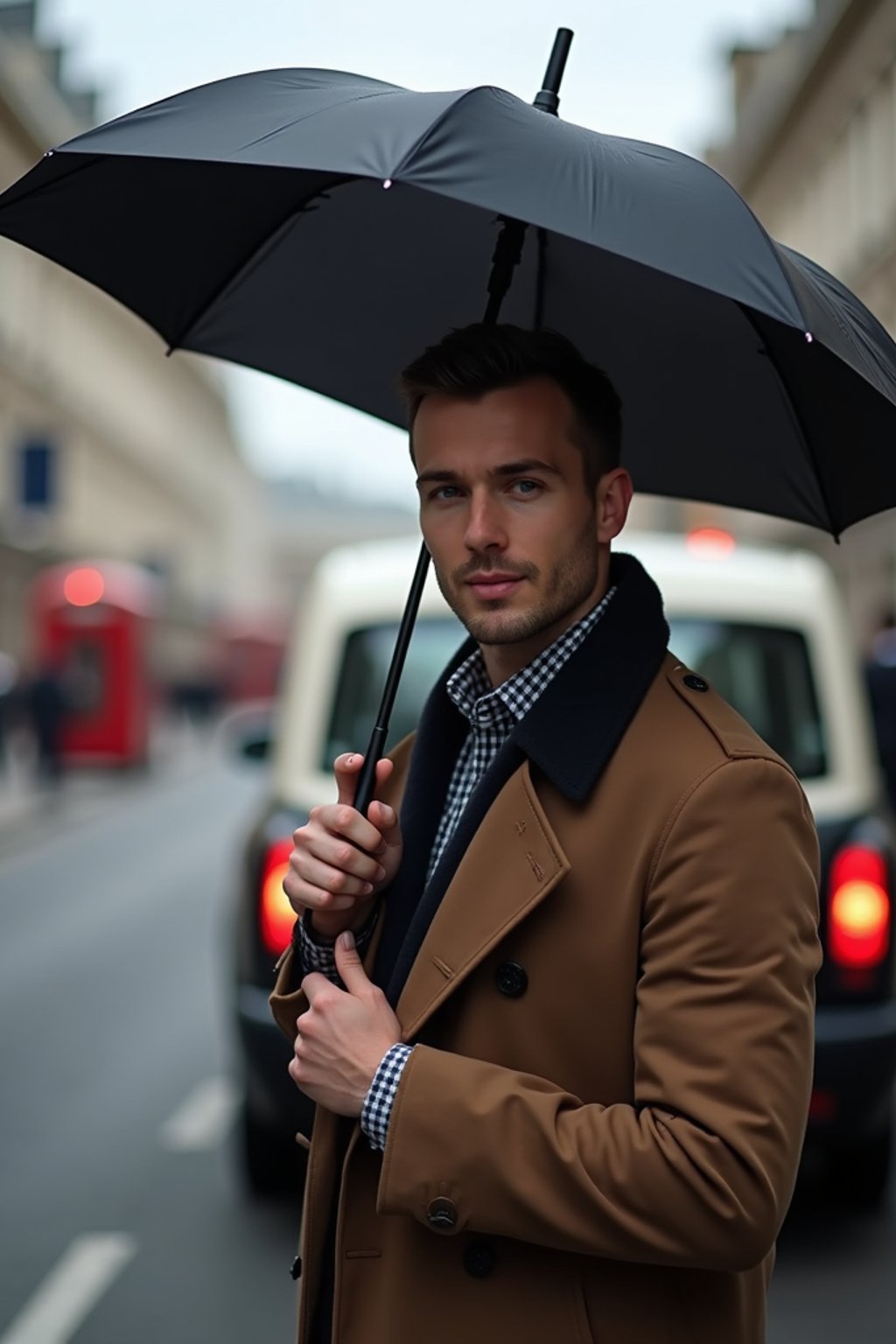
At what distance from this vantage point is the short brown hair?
2.08m

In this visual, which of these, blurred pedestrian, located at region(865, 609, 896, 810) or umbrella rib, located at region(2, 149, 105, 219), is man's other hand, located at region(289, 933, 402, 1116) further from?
blurred pedestrian, located at region(865, 609, 896, 810)

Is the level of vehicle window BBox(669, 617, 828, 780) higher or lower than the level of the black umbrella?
lower

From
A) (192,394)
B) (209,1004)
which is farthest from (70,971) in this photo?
(192,394)

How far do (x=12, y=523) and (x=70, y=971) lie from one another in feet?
110

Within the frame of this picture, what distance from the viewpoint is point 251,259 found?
3.19 meters

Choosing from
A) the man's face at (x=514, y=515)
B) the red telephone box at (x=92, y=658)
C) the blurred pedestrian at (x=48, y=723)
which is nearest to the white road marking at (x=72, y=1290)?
the man's face at (x=514, y=515)

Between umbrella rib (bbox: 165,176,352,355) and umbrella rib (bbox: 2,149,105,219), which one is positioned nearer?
umbrella rib (bbox: 2,149,105,219)

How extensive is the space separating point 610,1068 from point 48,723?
24.8 metres

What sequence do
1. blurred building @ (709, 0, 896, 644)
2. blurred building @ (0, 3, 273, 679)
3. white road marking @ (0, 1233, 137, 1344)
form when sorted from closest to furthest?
1. white road marking @ (0, 1233, 137, 1344)
2. blurred building @ (709, 0, 896, 644)
3. blurred building @ (0, 3, 273, 679)

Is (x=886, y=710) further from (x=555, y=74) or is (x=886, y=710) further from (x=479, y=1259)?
(x=479, y=1259)

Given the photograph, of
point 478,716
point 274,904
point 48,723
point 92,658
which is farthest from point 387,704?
point 92,658

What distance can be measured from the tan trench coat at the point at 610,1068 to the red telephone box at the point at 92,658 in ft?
95.4

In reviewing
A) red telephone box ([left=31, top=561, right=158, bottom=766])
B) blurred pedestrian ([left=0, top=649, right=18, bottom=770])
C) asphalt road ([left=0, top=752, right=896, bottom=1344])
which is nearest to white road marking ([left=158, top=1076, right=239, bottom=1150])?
asphalt road ([left=0, top=752, right=896, bottom=1344])

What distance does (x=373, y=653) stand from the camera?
523 centimetres
